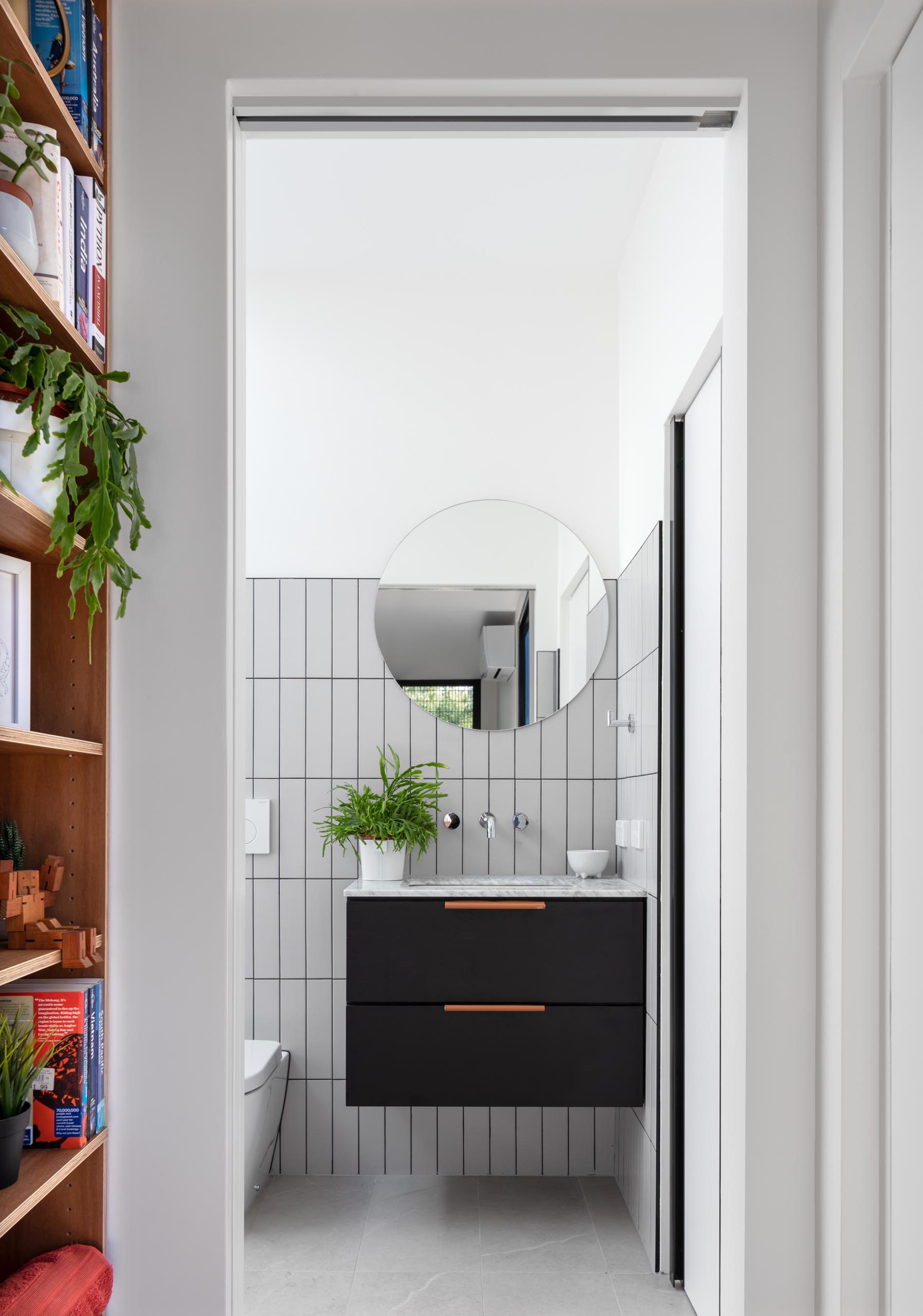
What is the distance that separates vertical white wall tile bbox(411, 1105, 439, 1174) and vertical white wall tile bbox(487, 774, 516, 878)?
76 centimetres

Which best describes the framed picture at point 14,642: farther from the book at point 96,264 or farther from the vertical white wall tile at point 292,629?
the vertical white wall tile at point 292,629

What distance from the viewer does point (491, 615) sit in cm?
327

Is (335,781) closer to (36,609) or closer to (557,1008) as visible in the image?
(557,1008)

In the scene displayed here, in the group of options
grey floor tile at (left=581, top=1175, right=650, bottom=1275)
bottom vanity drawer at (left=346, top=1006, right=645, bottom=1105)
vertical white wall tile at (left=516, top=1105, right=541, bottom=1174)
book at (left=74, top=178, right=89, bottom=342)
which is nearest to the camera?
book at (left=74, top=178, right=89, bottom=342)

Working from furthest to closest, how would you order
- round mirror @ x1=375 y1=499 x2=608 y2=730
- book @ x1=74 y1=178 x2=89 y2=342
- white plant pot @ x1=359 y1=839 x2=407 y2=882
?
round mirror @ x1=375 y1=499 x2=608 y2=730 → white plant pot @ x1=359 y1=839 x2=407 y2=882 → book @ x1=74 y1=178 x2=89 y2=342

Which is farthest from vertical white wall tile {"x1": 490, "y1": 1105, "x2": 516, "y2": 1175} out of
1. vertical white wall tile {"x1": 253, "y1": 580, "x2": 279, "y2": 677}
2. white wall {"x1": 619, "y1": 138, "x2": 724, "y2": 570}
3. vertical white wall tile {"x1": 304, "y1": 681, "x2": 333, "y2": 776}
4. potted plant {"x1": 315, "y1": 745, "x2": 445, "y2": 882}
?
white wall {"x1": 619, "y1": 138, "x2": 724, "y2": 570}

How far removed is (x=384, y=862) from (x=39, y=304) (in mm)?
2106

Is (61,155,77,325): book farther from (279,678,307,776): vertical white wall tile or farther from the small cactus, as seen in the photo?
(279,678,307,776): vertical white wall tile

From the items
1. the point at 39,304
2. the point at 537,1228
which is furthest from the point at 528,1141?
the point at 39,304

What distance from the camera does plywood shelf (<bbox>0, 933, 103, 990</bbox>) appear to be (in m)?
1.15

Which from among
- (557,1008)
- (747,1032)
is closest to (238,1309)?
(747,1032)

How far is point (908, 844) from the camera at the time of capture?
1202 millimetres

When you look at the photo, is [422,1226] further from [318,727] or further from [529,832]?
[318,727]

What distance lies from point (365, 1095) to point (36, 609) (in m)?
1.80
